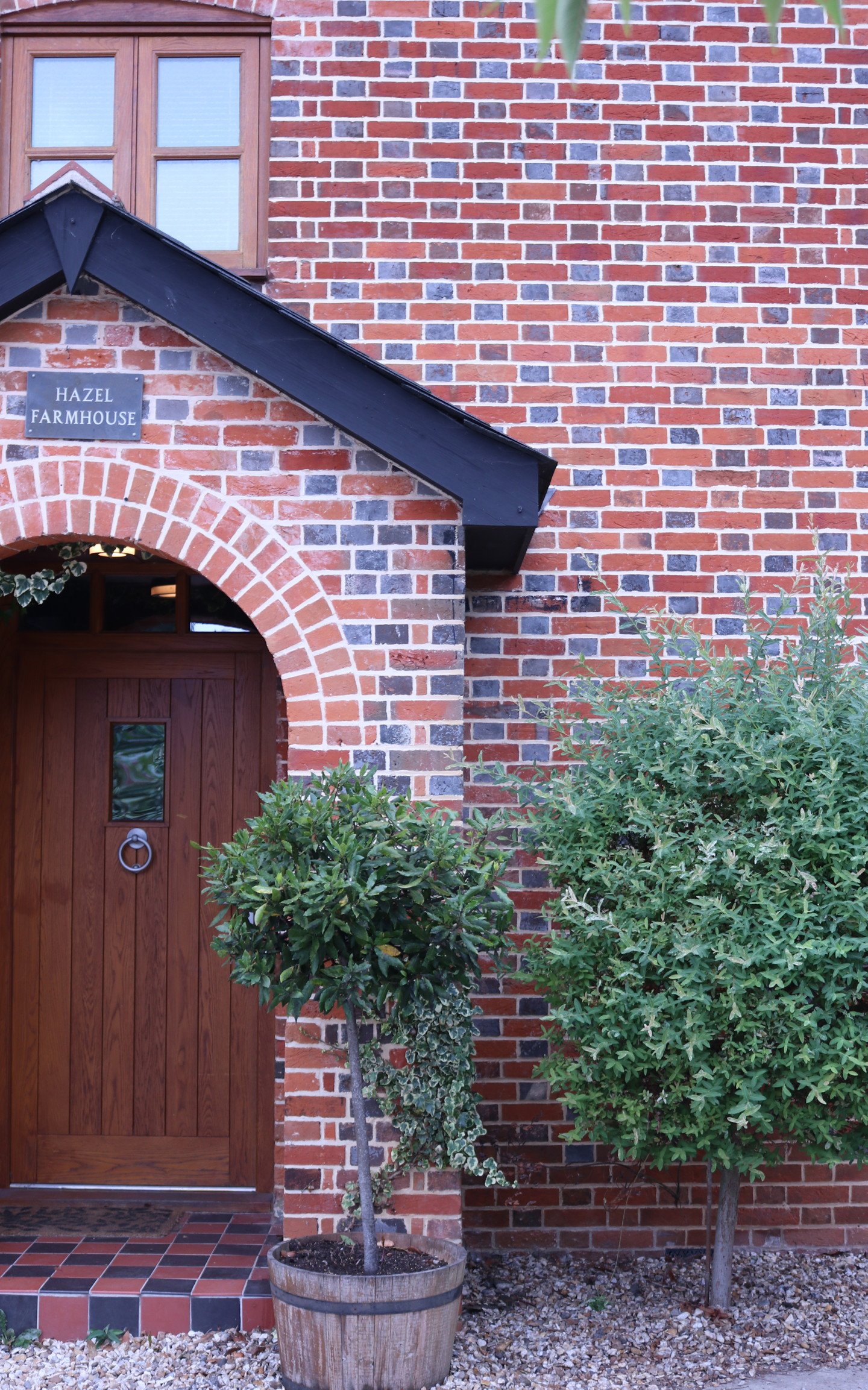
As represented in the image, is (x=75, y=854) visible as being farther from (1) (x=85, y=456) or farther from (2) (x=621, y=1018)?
(2) (x=621, y=1018)

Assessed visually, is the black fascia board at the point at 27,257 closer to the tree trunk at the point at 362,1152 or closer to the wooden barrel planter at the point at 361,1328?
the tree trunk at the point at 362,1152

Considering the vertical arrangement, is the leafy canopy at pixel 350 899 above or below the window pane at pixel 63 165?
below

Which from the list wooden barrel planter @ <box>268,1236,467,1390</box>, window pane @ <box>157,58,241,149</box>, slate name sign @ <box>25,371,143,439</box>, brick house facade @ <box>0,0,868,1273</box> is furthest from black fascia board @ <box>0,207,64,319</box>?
wooden barrel planter @ <box>268,1236,467,1390</box>

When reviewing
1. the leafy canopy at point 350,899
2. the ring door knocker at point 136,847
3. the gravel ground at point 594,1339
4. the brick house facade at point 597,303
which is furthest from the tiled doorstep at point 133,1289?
the ring door knocker at point 136,847

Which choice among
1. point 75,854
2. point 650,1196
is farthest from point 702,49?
point 650,1196

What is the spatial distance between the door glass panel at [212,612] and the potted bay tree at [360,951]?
1718 mm

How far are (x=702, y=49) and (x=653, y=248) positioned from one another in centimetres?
90

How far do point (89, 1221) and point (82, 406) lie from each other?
3.13 metres

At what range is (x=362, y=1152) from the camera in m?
3.50

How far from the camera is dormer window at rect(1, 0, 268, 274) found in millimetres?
4977

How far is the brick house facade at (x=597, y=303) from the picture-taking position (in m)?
4.68

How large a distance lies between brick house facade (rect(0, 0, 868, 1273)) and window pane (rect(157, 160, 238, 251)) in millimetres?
249

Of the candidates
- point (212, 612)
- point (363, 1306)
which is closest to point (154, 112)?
point (212, 612)

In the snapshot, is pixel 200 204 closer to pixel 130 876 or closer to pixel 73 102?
pixel 73 102
